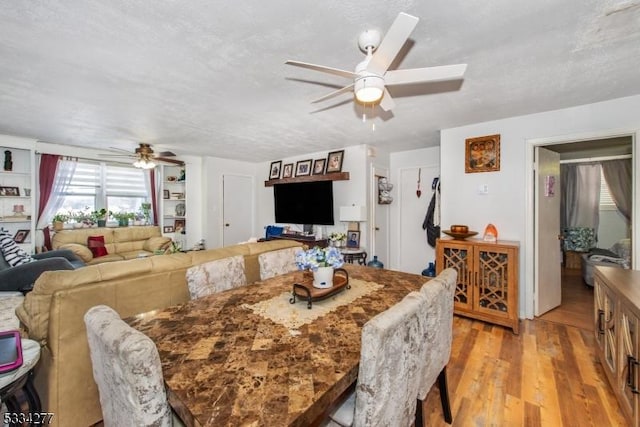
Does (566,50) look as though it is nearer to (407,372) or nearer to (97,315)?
(407,372)

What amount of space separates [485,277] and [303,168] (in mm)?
3514

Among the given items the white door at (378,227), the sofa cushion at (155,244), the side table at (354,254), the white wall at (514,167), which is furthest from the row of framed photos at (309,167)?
the sofa cushion at (155,244)

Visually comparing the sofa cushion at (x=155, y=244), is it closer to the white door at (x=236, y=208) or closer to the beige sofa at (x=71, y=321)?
the white door at (x=236, y=208)

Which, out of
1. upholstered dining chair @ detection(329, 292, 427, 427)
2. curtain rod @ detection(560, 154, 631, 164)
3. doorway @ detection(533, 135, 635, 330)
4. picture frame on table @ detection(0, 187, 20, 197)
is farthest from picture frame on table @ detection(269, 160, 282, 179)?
curtain rod @ detection(560, 154, 631, 164)

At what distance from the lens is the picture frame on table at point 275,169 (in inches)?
223

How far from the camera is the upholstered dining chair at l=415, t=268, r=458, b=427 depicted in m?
1.24

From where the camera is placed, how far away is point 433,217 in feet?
14.2

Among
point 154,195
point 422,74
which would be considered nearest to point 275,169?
point 154,195

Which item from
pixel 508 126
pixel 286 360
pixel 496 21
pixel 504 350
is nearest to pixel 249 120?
pixel 496 21

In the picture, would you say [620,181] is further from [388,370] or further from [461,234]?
[388,370]

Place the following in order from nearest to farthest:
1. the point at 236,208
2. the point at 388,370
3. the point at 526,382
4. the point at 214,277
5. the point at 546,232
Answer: the point at 388,370
the point at 214,277
the point at 526,382
the point at 546,232
the point at 236,208

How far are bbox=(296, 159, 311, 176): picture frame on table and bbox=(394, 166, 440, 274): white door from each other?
1755 mm

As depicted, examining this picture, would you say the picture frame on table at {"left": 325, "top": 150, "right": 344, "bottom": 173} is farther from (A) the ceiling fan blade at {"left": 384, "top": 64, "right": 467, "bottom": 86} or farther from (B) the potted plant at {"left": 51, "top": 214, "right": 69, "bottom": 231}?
(B) the potted plant at {"left": 51, "top": 214, "right": 69, "bottom": 231}

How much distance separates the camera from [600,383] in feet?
6.40
